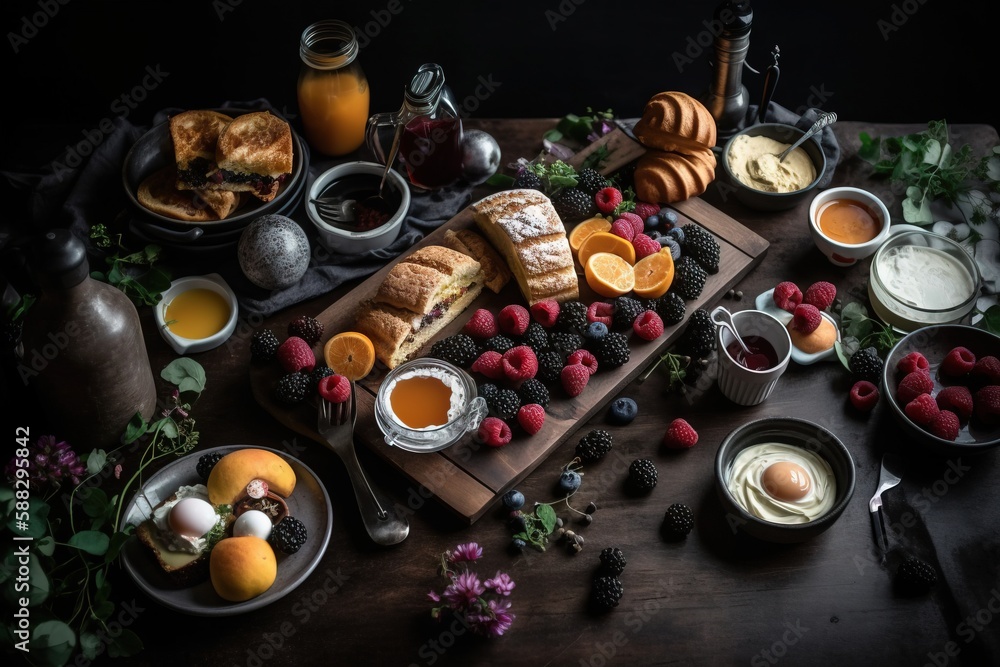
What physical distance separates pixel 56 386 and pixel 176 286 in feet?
2.15

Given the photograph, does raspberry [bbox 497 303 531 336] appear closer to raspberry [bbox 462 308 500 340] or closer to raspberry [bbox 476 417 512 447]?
raspberry [bbox 462 308 500 340]

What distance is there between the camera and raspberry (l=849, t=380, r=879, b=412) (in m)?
3.06

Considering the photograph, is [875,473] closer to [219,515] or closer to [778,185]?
[778,185]

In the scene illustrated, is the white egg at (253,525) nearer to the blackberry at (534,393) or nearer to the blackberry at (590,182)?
the blackberry at (534,393)

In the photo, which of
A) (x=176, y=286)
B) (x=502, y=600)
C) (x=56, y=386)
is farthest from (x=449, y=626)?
(x=176, y=286)

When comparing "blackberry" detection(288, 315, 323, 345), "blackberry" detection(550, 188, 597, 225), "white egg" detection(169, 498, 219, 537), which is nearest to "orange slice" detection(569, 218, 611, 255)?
"blackberry" detection(550, 188, 597, 225)

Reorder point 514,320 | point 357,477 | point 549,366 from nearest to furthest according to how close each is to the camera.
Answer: point 357,477 < point 549,366 < point 514,320

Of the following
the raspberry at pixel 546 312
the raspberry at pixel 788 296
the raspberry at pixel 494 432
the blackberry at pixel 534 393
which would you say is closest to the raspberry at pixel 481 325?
the raspberry at pixel 546 312

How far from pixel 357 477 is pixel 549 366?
71 cm

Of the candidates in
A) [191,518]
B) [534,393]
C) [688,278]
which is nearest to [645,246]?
[688,278]

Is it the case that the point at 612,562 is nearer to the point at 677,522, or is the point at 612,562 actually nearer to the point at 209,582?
the point at 677,522

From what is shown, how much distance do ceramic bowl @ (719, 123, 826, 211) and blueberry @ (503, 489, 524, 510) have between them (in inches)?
60.0

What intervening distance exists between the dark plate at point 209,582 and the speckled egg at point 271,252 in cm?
68

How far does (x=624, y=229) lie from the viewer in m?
3.39
